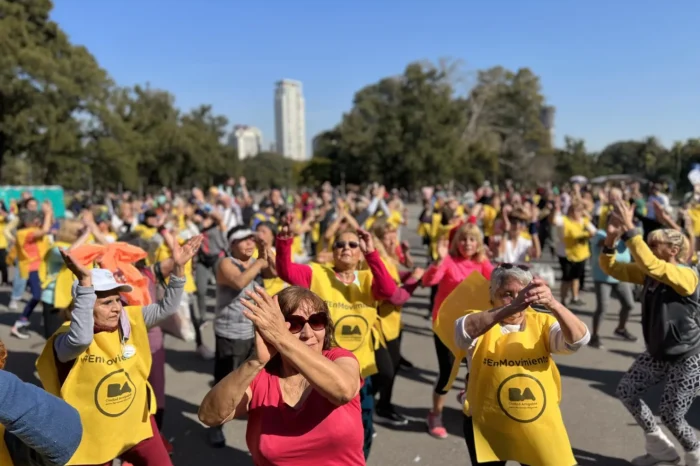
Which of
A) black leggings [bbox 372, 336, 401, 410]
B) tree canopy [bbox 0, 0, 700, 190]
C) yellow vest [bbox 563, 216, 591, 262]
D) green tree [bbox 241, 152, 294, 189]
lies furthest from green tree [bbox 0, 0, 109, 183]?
green tree [bbox 241, 152, 294, 189]

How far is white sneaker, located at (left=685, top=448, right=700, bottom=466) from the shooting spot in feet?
12.4

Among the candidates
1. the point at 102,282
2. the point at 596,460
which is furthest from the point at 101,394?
the point at 596,460

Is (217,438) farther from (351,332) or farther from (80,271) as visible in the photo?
(80,271)

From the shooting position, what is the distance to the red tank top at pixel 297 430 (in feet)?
6.70

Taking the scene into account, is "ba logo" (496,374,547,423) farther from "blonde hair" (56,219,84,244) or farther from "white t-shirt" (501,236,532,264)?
"blonde hair" (56,219,84,244)

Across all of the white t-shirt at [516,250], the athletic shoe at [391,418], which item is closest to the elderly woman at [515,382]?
the athletic shoe at [391,418]

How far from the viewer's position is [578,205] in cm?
818

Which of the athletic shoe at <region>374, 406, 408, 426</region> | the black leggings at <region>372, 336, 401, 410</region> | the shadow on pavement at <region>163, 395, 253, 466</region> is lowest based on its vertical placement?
the shadow on pavement at <region>163, 395, 253, 466</region>

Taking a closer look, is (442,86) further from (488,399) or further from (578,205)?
(488,399)

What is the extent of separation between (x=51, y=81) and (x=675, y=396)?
35.0m

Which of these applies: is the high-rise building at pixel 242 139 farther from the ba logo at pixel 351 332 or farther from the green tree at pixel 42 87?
the ba logo at pixel 351 332

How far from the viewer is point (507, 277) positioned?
2869 mm

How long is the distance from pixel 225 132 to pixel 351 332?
7014cm

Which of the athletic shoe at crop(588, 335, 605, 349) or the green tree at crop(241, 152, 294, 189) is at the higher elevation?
the green tree at crop(241, 152, 294, 189)
